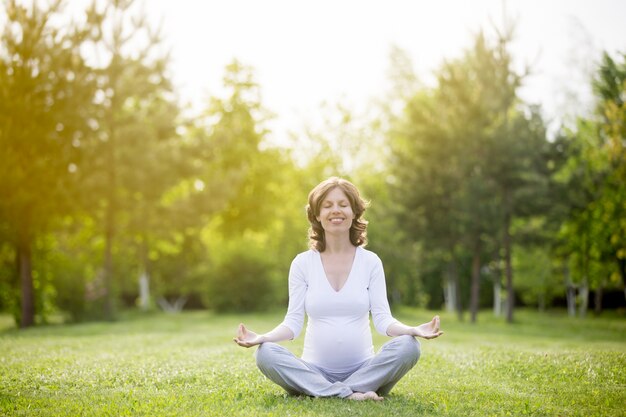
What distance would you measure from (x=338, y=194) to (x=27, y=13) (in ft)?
65.3

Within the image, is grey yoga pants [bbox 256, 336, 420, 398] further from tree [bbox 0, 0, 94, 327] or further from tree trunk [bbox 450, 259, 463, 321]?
tree trunk [bbox 450, 259, 463, 321]

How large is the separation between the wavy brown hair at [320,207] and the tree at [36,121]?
18829 millimetres

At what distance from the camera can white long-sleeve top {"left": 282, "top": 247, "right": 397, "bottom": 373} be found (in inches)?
261

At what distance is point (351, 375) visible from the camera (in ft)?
21.9

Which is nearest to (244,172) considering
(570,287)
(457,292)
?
(457,292)

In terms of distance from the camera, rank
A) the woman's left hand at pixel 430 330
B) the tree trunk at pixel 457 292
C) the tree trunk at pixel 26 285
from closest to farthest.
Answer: the woman's left hand at pixel 430 330 < the tree trunk at pixel 26 285 < the tree trunk at pixel 457 292

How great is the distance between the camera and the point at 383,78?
42.2 meters

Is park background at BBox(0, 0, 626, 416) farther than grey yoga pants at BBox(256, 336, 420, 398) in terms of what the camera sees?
Yes

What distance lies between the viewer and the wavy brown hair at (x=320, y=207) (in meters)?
6.86

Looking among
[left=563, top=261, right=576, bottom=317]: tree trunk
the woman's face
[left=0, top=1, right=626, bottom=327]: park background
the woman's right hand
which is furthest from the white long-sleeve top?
[left=563, top=261, right=576, bottom=317]: tree trunk

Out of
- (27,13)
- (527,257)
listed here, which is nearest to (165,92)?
(27,13)

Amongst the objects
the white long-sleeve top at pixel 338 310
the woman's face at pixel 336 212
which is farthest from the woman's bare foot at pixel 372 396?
the woman's face at pixel 336 212

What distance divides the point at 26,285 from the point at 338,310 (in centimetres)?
2088

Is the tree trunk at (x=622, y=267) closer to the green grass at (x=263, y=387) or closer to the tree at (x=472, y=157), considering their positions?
the tree at (x=472, y=157)
